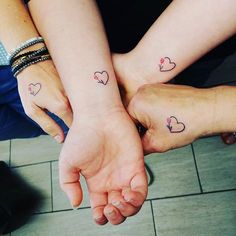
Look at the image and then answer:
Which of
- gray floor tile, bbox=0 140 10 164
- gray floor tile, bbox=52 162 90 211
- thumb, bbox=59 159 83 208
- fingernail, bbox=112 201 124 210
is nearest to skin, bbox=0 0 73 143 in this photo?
thumb, bbox=59 159 83 208

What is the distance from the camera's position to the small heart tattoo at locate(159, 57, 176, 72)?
67 centimetres

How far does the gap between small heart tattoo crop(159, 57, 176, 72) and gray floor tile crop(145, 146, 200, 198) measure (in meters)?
0.53

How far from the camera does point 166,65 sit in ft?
2.19

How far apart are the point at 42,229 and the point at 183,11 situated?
0.90m

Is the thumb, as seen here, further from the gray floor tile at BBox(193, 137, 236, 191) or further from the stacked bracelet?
the gray floor tile at BBox(193, 137, 236, 191)

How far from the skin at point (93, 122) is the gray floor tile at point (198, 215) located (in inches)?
21.5

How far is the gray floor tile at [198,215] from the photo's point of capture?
39.7 inches

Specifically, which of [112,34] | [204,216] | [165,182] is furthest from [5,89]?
[204,216]

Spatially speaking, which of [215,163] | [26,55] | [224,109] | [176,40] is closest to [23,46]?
[26,55]

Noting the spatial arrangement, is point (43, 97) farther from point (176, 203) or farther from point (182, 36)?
point (176, 203)

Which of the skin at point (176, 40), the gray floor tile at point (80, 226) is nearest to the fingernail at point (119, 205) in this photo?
the skin at point (176, 40)

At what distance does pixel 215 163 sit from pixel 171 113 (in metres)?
0.56

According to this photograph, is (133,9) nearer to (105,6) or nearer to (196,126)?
(105,6)

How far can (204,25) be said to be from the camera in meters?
0.62
